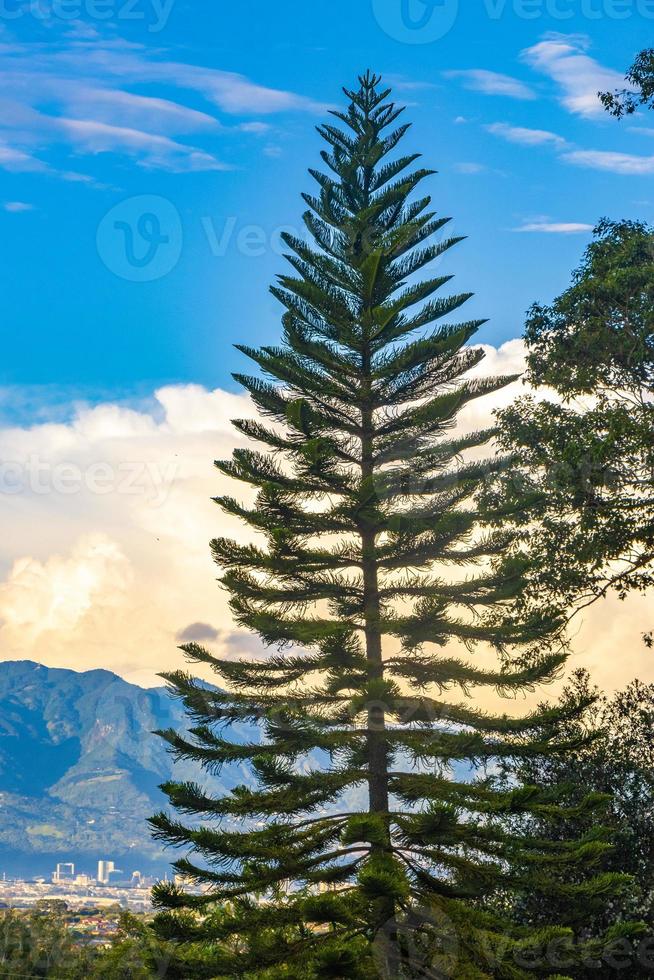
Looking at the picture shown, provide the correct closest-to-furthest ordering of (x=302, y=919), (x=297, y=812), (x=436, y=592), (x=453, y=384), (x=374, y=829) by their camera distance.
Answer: (x=374, y=829) → (x=302, y=919) → (x=297, y=812) → (x=436, y=592) → (x=453, y=384)

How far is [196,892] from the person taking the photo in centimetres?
1241

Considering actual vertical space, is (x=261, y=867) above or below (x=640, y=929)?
above

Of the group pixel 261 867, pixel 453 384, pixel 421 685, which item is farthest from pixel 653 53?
pixel 261 867

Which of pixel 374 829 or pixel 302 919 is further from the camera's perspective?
pixel 302 919

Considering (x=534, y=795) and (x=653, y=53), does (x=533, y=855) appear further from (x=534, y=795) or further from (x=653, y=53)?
(x=653, y=53)

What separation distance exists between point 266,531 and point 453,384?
2.94 metres

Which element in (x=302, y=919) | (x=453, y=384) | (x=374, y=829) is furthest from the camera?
(x=453, y=384)

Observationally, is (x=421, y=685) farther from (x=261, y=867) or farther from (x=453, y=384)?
(x=453, y=384)

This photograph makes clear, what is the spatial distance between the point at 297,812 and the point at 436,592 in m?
2.85

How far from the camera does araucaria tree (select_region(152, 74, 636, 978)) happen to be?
11.3 m

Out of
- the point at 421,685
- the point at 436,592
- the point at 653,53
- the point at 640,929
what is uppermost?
the point at 653,53

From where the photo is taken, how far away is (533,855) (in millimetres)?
11664

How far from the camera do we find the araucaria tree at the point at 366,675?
11281 mm

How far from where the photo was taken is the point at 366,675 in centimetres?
1233
